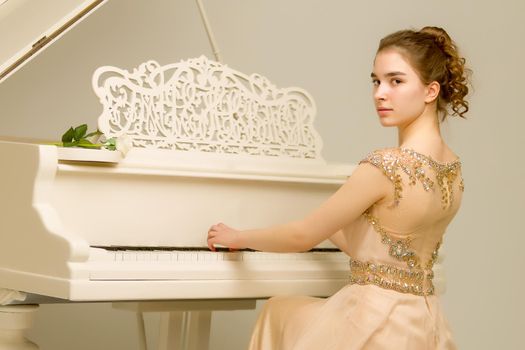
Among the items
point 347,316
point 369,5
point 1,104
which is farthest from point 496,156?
point 347,316

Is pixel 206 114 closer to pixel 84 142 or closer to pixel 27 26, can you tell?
pixel 84 142

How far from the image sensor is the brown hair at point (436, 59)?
126 inches

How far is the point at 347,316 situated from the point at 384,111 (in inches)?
23.1

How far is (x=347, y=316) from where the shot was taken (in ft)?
10.3

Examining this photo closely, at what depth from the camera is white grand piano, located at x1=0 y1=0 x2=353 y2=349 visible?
10.3ft

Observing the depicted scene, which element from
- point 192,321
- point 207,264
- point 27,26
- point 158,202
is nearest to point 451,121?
point 192,321

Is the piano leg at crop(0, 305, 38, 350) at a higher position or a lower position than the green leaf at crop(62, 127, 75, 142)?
lower

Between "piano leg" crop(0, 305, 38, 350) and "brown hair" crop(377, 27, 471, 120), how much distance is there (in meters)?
1.29

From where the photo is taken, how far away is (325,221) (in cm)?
317

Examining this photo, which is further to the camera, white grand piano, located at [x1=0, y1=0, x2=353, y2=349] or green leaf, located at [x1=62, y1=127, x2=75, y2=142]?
green leaf, located at [x1=62, y1=127, x2=75, y2=142]

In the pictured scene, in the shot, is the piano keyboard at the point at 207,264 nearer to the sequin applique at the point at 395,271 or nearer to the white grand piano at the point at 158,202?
the white grand piano at the point at 158,202

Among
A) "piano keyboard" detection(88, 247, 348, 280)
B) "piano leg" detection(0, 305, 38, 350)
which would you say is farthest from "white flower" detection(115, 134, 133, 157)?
"piano leg" detection(0, 305, 38, 350)

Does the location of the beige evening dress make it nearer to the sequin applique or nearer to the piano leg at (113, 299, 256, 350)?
the sequin applique

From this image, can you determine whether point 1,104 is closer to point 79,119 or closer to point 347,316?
point 79,119
